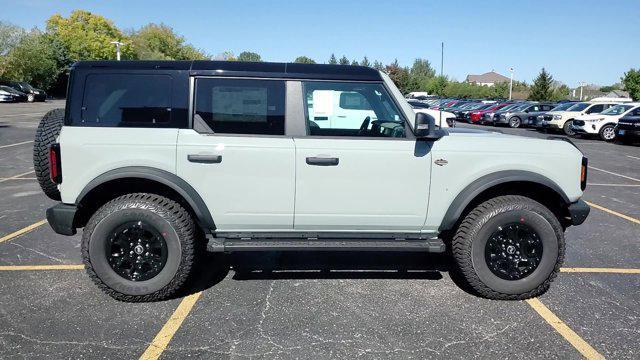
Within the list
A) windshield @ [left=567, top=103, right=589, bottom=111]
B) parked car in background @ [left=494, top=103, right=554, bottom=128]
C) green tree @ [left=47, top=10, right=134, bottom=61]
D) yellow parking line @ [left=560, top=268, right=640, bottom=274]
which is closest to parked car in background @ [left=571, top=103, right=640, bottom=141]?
windshield @ [left=567, top=103, right=589, bottom=111]

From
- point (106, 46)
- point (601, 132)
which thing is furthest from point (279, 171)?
point (106, 46)

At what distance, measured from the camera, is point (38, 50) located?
52.8m

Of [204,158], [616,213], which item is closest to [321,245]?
[204,158]

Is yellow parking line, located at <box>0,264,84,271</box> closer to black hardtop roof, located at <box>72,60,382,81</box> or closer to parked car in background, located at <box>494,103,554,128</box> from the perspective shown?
black hardtop roof, located at <box>72,60,382,81</box>

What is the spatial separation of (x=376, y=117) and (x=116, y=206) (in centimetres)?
228

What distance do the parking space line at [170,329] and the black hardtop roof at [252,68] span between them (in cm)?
189

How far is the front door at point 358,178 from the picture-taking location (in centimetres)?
385

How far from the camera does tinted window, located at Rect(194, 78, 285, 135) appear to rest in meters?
3.88

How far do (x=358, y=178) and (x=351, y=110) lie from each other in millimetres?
657

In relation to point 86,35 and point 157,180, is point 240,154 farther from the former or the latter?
point 86,35

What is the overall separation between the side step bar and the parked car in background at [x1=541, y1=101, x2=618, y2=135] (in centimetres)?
1981

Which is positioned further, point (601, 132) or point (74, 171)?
point (601, 132)

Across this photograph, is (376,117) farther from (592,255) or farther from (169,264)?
(592,255)

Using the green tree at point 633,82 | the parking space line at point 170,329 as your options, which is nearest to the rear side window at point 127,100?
the parking space line at point 170,329
